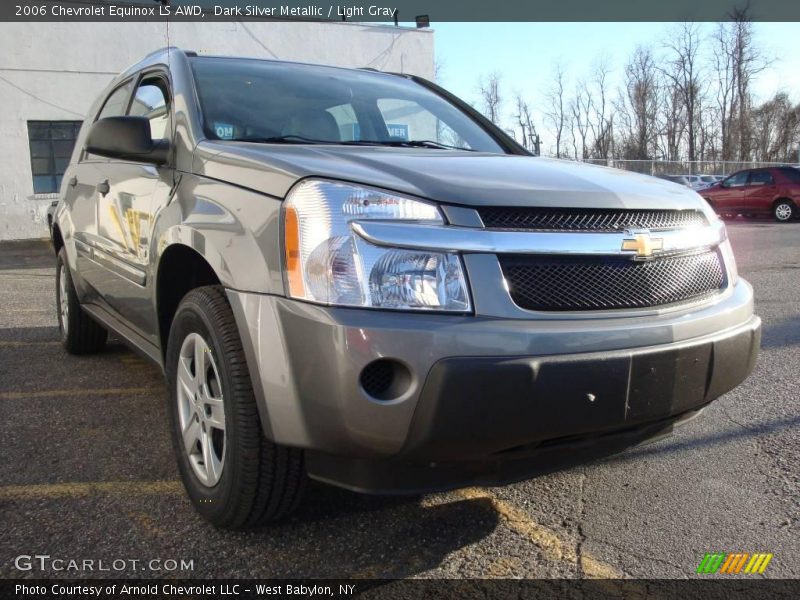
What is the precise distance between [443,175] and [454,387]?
2.35 ft

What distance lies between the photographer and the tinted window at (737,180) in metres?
19.6

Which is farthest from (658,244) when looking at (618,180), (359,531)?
(359,531)

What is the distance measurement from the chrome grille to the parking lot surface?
1.05 m

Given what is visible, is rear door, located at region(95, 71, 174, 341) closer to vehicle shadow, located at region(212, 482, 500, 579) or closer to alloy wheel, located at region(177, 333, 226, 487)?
alloy wheel, located at region(177, 333, 226, 487)

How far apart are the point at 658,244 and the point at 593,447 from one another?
687 millimetres

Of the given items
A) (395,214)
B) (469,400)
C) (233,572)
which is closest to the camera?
(469,400)

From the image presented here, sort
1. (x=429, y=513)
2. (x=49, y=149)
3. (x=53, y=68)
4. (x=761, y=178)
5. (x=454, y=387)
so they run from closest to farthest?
(x=454, y=387)
(x=429, y=513)
(x=53, y=68)
(x=49, y=149)
(x=761, y=178)

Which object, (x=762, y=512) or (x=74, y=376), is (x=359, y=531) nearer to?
(x=762, y=512)

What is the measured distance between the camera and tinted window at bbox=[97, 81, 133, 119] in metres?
4.16

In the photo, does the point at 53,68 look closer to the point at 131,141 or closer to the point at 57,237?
the point at 57,237

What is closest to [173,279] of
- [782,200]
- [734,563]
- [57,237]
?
[734,563]

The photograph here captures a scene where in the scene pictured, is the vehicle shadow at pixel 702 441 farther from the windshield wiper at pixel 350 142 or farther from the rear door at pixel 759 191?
the rear door at pixel 759 191

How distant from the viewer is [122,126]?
9.32 ft

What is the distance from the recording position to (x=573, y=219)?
2.18 m
